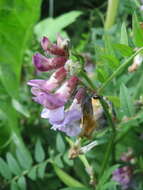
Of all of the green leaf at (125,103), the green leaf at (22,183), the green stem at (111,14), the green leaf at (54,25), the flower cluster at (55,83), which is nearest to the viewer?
the flower cluster at (55,83)

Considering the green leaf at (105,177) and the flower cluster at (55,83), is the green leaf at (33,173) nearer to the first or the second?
the green leaf at (105,177)

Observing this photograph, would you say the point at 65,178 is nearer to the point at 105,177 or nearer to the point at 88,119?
the point at 105,177

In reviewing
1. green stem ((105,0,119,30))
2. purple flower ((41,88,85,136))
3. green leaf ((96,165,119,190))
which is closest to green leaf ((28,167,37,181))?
green leaf ((96,165,119,190))

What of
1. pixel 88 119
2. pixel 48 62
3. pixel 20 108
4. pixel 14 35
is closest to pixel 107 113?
pixel 88 119

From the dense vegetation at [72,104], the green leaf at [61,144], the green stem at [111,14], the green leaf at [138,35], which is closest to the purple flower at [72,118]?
the dense vegetation at [72,104]

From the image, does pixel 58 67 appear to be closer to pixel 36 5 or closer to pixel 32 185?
pixel 32 185

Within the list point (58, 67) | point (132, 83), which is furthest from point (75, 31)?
point (58, 67)
